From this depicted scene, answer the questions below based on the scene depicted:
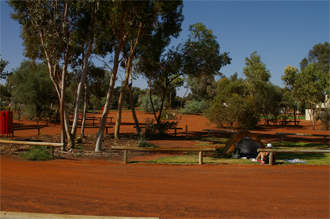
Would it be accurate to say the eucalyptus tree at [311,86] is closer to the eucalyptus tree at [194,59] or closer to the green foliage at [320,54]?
the eucalyptus tree at [194,59]

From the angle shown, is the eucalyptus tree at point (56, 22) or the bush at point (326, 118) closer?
the eucalyptus tree at point (56, 22)

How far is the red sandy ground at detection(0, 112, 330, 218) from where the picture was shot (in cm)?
510

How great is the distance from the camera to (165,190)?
6.38 m

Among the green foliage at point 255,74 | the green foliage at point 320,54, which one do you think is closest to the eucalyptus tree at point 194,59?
the green foliage at point 255,74

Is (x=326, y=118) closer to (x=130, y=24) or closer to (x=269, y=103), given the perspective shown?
(x=269, y=103)

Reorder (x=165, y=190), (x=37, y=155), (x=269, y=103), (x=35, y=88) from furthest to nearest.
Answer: (x=269, y=103)
(x=35, y=88)
(x=37, y=155)
(x=165, y=190)

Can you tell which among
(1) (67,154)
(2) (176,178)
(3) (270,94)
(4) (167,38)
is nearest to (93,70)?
(4) (167,38)

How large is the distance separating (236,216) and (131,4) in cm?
1054

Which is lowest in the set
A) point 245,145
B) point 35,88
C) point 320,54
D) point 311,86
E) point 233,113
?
point 245,145

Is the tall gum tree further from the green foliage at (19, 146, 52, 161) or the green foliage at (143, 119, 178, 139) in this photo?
the green foliage at (143, 119, 178, 139)

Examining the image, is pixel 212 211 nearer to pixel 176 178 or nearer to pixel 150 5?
pixel 176 178

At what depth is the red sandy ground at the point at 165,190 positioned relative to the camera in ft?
16.7

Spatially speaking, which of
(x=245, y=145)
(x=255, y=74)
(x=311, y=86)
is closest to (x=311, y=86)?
(x=311, y=86)

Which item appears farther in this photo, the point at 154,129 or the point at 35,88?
the point at 35,88
